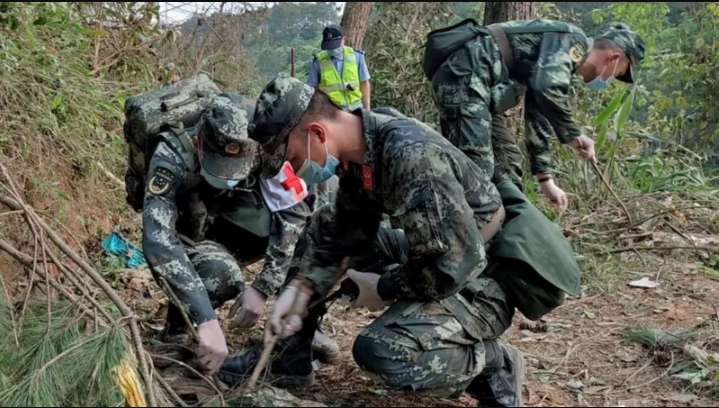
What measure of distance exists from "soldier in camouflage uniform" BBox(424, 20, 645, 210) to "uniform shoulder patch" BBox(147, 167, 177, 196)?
1.64 m

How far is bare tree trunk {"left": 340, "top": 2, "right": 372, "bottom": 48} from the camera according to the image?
924cm

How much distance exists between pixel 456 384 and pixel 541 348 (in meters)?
1.25

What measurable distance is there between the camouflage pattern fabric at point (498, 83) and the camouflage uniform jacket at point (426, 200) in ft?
4.50

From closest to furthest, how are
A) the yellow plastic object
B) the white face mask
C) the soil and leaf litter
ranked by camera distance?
1. the yellow plastic object
2. the soil and leaf litter
3. the white face mask

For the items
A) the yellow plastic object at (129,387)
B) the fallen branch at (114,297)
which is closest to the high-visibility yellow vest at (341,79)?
the fallen branch at (114,297)

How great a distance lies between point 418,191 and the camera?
2.19 metres

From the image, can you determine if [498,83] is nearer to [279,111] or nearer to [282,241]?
[282,241]

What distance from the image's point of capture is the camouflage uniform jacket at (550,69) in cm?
382

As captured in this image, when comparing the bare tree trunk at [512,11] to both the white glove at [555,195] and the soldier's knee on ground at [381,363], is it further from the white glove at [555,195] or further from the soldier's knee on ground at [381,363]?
the soldier's knee on ground at [381,363]

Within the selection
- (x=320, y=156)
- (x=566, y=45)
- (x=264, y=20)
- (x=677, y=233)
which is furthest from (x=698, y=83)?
(x=320, y=156)

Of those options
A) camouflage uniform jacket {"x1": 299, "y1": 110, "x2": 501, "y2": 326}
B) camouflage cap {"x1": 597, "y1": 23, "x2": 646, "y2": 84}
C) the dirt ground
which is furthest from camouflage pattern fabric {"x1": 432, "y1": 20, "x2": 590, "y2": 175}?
camouflage uniform jacket {"x1": 299, "y1": 110, "x2": 501, "y2": 326}

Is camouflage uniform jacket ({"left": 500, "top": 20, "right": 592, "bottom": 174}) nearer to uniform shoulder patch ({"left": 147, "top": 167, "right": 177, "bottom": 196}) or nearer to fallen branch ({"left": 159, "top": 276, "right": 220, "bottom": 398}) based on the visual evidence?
uniform shoulder patch ({"left": 147, "top": 167, "right": 177, "bottom": 196})

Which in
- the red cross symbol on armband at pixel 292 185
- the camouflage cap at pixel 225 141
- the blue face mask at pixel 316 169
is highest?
the blue face mask at pixel 316 169

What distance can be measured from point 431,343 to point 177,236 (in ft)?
3.61
